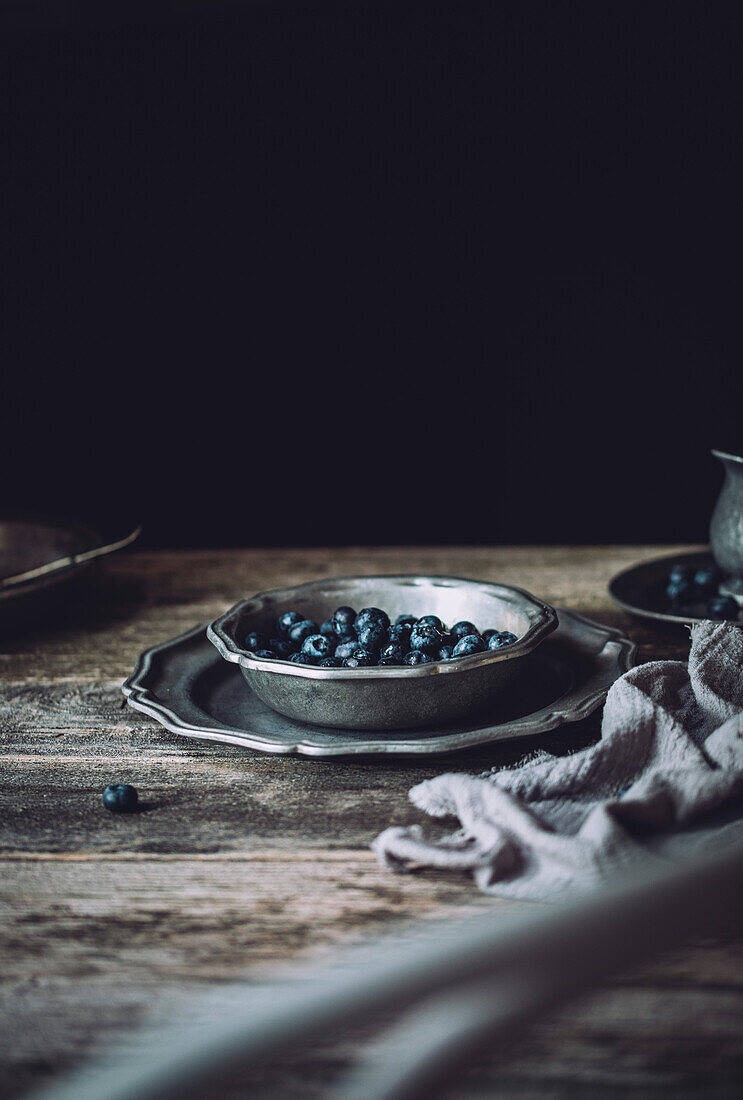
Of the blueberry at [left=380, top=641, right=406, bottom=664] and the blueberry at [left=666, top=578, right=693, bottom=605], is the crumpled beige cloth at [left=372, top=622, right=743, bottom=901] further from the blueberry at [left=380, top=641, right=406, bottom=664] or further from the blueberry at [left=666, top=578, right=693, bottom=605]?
the blueberry at [left=666, top=578, right=693, bottom=605]

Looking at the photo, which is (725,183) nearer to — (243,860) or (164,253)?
(164,253)

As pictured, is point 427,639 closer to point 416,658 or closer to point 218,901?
point 416,658

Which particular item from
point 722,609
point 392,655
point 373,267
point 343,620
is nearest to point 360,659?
point 392,655

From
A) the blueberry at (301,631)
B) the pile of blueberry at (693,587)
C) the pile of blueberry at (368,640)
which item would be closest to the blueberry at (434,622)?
the pile of blueberry at (368,640)

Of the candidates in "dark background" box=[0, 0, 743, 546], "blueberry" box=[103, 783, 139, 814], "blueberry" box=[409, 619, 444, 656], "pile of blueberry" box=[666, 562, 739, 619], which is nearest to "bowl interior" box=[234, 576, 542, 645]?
"blueberry" box=[409, 619, 444, 656]

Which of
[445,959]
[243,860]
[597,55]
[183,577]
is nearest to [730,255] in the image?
[597,55]

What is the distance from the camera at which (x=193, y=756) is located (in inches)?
35.1

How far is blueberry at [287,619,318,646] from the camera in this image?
1.03 metres

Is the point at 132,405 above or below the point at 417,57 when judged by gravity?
below

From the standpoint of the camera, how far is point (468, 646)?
93 cm

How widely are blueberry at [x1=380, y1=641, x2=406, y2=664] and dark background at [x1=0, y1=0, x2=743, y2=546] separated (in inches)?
76.2

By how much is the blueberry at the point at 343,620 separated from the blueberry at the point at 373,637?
0.15 feet

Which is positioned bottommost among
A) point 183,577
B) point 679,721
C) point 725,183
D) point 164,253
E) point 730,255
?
point 183,577

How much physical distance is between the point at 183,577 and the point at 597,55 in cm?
196
